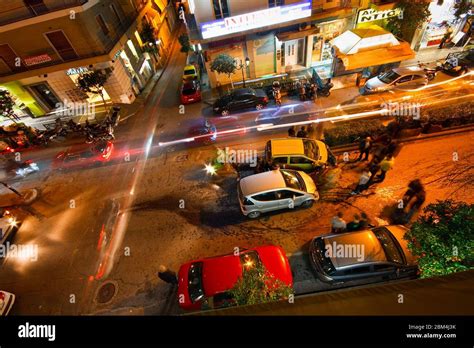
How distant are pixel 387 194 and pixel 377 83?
9472mm

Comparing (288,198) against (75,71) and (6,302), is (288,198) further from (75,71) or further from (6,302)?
(75,71)

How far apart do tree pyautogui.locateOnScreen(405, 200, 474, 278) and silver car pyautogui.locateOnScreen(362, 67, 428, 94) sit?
41.2ft

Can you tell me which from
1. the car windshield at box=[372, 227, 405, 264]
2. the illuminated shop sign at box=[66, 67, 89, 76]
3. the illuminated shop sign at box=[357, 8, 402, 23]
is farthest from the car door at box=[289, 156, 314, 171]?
the illuminated shop sign at box=[66, 67, 89, 76]

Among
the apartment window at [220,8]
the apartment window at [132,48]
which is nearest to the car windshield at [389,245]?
the apartment window at [220,8]

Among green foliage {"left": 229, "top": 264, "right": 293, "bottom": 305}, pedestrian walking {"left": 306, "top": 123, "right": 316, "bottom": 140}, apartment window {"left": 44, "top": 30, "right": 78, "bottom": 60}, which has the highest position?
apartment window {"left": 44, "top": 30, "right": 78, "bottom": 60}

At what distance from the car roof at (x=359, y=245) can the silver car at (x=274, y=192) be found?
93.5 inches

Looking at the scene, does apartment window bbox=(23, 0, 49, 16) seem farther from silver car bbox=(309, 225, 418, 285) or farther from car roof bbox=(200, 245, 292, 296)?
silver car bbox=(309, 225, 418, 285)

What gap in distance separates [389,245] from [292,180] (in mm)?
4231

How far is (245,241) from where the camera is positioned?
410 inches

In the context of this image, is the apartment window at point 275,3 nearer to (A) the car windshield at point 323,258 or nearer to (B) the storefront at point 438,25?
(B) the storefront at point 438,25

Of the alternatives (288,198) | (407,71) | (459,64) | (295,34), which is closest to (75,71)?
(295,34)

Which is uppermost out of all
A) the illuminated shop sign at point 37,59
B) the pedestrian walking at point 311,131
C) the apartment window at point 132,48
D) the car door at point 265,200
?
the apartment window at point 132,48

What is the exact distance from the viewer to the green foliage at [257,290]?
5.84 meters

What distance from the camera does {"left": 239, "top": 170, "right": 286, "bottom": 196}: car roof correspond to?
10242 millimetres
